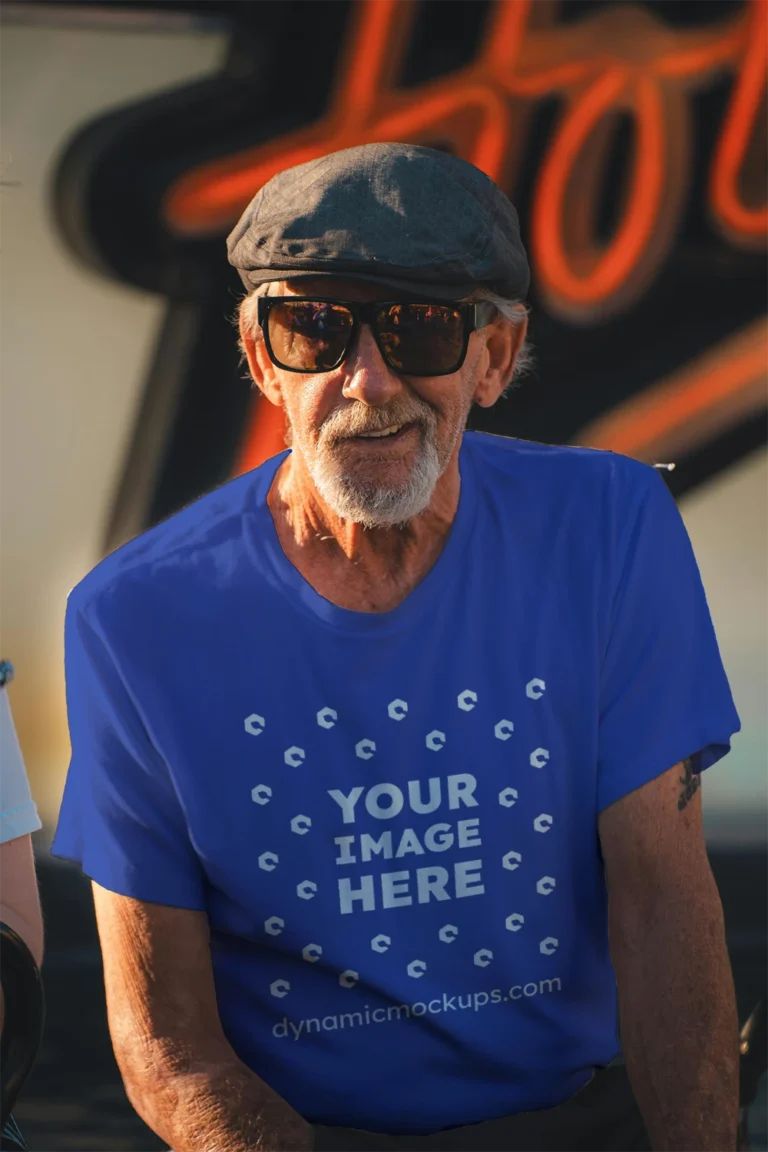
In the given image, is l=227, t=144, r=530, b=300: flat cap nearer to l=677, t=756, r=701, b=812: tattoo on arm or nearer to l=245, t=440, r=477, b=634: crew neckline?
l=245, t=440, r=477, b=634: crew neckline

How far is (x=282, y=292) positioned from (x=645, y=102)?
141cm

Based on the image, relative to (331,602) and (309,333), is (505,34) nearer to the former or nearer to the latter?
(309,333)

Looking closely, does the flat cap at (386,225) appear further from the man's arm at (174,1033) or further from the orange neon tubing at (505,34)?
the orange neon tubing at (505,34)

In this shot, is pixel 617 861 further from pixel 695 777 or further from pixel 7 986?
pixel 7 986

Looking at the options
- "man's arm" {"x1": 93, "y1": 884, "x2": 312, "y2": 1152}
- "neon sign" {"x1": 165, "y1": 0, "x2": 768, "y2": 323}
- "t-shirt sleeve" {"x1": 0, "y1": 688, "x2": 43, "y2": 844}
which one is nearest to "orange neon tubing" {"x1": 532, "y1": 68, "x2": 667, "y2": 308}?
"neon sign" {"x1": 165, "y1": 0, "x2": 768, "y2": 323}

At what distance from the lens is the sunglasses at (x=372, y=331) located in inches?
59.8

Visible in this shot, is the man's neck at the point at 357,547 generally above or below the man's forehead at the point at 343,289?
below

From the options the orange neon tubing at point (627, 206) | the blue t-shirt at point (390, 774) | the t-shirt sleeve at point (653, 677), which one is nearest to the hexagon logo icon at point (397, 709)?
the blue t-shirt at point (390, 774)

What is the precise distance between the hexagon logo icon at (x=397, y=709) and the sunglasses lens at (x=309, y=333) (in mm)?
387

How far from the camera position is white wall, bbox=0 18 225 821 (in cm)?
254

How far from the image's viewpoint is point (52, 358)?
2.63 m

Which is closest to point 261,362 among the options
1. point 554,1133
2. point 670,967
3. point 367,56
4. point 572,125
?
point 670,967

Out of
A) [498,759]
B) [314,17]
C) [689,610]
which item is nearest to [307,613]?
[498,759]

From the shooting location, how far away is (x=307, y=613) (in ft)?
5.21
